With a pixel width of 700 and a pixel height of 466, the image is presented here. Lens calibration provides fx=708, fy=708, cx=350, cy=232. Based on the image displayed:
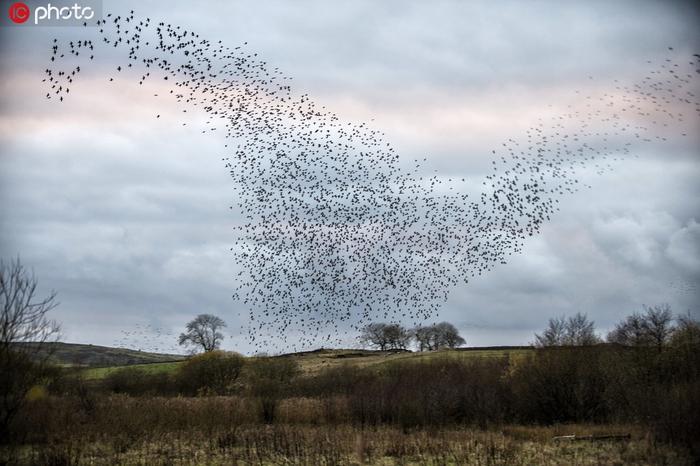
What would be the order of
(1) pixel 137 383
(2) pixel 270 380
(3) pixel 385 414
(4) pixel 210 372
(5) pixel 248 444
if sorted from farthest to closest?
(4) pixel 210 372 < (1) pixel 137 383 < (2) pixel 270 380 < (3) pixel 385 414 < (5) pixel 248 444

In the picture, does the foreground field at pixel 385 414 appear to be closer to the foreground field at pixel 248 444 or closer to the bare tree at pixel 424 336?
the foreground field at pixel 248 444

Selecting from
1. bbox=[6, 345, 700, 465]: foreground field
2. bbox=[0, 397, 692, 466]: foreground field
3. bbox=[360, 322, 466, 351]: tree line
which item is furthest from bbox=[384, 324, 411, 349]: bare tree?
bbox=[0, 397, 692, 466]: foreground field

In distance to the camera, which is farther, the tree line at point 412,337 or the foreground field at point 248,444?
the tree line at point 412,337

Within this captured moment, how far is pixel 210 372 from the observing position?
73.1 metres

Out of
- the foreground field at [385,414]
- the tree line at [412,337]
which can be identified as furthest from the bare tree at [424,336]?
the foreground field at [385,414]

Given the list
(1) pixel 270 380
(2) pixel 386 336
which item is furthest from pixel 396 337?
(1) pixel 270 380

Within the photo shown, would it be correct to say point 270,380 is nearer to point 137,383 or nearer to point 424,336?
point 137,383

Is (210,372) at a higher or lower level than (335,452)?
higher

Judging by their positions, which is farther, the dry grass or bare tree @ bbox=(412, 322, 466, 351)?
bare tree @ bbox=(412, 322, 466, 351)

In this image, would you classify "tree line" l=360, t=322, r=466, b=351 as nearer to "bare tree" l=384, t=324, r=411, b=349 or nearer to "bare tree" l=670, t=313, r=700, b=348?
"bare tree" l=384, t=324, r=411, b=349

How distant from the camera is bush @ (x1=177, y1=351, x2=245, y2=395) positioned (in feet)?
232

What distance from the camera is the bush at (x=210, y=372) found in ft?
232

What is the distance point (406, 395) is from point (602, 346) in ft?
54.6

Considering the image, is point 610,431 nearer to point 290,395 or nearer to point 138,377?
point 290,395
